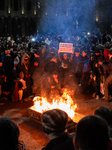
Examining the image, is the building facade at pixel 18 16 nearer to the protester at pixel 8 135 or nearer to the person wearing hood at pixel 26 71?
the person wearing hood at pixel 26 71

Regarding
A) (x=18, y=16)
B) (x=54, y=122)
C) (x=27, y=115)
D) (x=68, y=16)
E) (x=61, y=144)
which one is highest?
(x=18, y=16)

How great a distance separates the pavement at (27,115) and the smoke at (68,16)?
62.7 ft

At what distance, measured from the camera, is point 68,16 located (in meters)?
32.1

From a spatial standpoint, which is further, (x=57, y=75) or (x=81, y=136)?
(x=57, y=75)

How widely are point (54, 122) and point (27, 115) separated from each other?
3.96 meters

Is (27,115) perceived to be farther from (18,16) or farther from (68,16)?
(18,16)

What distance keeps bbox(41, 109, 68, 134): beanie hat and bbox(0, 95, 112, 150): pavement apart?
2.06m

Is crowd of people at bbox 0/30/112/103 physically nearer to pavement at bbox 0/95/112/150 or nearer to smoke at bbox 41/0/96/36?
pavement at bbox 0/95/112/150

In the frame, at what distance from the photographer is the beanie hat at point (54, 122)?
2801mm

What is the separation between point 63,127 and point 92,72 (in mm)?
6098

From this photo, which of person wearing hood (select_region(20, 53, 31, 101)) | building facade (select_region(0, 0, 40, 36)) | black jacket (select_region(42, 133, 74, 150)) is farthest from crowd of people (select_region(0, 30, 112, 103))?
building facade (select_region(0, 0, 40, 36))

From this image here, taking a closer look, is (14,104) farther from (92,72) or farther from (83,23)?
(83,23)

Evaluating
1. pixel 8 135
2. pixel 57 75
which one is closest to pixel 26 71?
pixel 57 75

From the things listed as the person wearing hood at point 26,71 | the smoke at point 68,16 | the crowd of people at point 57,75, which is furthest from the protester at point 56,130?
the smoke at point 68,16
